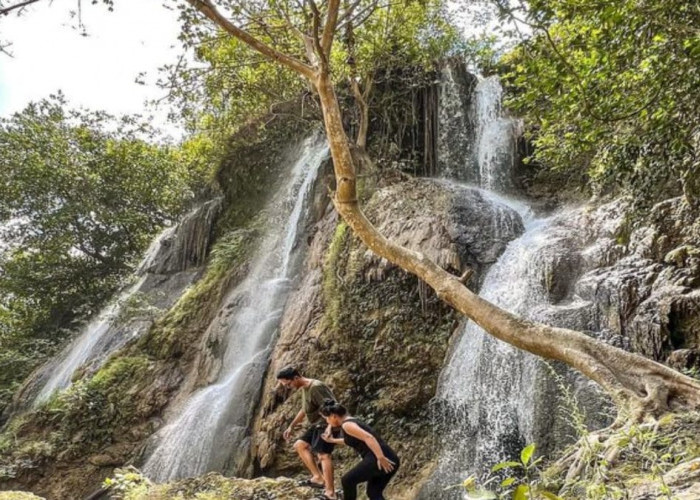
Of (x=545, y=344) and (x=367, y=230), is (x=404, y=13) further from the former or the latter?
(x=545, y=344)

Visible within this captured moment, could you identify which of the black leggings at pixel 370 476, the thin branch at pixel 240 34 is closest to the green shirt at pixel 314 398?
the black leggings at pixel 370 476

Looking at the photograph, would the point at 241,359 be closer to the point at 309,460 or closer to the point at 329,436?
the point at 309,460

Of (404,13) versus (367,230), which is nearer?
(367,230)

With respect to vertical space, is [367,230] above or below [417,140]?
below

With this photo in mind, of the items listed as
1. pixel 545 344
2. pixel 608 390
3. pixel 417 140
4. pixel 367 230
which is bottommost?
pixel 608 390

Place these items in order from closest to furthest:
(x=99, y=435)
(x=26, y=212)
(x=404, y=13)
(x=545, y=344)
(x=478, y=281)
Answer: (x=545, y=344)
(x=478, y=281)
(x=99, y=435)
(x=404, y=13)
(x=26, y=212)

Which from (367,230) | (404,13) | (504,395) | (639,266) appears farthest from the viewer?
(404,13)

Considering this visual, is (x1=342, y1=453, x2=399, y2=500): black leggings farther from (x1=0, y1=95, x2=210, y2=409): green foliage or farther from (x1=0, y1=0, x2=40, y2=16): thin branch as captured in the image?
(x1=0, y1=95, x2=210, y2=409): green foliage

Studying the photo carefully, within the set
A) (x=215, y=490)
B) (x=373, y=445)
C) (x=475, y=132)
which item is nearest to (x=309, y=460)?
(x=215, y=490)

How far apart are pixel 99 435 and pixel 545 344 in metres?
11.5

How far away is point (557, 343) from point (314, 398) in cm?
230

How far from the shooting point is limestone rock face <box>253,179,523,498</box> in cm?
877

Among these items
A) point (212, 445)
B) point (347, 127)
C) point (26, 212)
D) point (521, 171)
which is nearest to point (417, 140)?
point (347, 127)

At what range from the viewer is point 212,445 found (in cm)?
977
